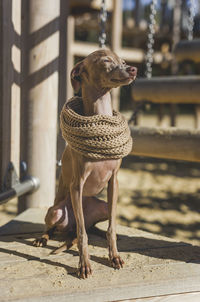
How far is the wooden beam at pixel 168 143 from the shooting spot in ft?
7.95

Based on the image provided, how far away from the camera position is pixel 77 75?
5.37 ft

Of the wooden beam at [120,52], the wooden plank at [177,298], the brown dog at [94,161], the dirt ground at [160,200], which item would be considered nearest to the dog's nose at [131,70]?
the brown dog at [94,161]

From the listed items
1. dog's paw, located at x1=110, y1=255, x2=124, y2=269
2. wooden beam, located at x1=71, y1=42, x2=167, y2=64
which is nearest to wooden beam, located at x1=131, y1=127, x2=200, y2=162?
dog's paw, located at x1=110, y1=255, x2=124, y2=269

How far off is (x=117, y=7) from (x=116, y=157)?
5481 mm

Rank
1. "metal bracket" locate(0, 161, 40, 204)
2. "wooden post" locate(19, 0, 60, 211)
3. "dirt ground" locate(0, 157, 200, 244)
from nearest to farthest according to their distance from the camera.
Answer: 1. "metal bracket" locate(0, 161, 40, 204)
2. "wooden post" locate(19, 0, 60, 211)
3. "dirt ground" locate(0, 157, 200, 244)

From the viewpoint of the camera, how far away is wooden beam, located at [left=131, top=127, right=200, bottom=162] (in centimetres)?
242

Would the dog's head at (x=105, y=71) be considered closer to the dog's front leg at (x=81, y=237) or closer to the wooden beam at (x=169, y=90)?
the dog's front leg at (x=81, y=237)

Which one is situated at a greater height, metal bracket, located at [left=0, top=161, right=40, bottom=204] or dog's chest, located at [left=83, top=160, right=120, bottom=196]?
dog's chest, located at [left=83, top=160, right=120, bottom=196]

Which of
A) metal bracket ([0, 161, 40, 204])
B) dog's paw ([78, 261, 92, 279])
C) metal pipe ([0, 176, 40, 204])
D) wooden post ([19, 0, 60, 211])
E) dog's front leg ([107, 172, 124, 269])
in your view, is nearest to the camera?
dog's paw ([78, 261, 92, 279])

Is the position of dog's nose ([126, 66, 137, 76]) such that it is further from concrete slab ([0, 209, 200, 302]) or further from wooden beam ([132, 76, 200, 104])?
wooden beam ([132, 76, 200, 104])

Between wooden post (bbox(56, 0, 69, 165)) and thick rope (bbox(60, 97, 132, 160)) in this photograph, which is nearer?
thick rope (bbox(60, 97, 132, 160))

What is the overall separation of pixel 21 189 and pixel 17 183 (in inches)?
3.6

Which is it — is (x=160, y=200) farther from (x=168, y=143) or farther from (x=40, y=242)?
(x=40, y=242)

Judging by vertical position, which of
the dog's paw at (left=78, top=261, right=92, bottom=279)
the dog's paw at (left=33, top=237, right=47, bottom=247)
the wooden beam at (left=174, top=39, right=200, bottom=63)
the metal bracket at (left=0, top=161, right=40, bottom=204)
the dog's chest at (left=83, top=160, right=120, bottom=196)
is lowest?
the dog's paw at (left=33, top=237, right=47, bottom=247)
